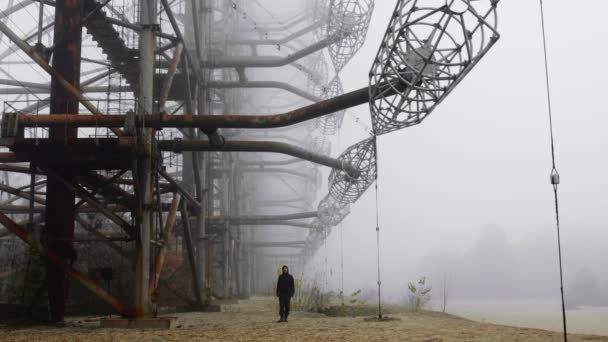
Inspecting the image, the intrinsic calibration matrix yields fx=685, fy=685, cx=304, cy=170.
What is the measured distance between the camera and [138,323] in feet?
46.2

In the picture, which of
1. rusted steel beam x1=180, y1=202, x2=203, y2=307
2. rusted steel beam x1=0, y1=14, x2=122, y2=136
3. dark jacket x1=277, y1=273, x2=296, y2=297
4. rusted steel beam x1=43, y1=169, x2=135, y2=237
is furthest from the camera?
rusted steel beam x1=180, y1=202, x2=203, y2=307

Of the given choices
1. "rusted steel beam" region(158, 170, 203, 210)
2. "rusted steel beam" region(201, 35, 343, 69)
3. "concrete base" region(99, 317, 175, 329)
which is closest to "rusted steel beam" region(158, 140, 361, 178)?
"rusted steel beam" region(158, 170, 203, 210)

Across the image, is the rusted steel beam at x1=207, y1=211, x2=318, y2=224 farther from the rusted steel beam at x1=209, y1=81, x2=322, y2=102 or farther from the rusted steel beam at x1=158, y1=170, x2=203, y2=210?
the rusted steel beam at x1=158, y1=170, x2=203, y2=210

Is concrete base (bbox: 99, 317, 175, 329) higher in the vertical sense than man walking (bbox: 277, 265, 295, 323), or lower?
lower

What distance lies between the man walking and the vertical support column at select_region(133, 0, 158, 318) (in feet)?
10.4

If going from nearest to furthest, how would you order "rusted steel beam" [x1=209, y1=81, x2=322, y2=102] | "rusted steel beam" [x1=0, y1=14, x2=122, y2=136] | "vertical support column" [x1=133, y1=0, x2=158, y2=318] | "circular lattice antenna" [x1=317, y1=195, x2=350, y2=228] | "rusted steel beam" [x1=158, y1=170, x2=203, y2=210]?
"vertical support column" [x1=133, y1=0, x2=158, y2=318] → "rusted steel beam" [x1=0, y1=14, x2=122, y2=136] → "rusted steel beam" [x1=158, y1=170, x2=203, y2=210] → "rusted steel beam" [x1=209, y1=81, x2=322, y2=102] → "circular lattice antenna" [x1=317, y1=195, x2=350, y2=228]

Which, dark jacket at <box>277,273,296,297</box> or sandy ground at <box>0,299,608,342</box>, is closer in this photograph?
sandy ground at <box>0,299,608,342</box>

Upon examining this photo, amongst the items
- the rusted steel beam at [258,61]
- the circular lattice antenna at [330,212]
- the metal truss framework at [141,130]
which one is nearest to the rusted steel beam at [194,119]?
the metal truss framework at [141,130]

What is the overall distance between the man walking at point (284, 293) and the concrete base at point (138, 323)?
3.04 meters

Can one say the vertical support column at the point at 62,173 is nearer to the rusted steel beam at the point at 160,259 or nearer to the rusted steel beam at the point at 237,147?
the rusted steel beam at the point at 160,259

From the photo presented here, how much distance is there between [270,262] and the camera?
3600 inches

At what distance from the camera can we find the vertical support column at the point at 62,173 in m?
15.7

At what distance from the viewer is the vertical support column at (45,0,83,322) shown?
15656 millimetres

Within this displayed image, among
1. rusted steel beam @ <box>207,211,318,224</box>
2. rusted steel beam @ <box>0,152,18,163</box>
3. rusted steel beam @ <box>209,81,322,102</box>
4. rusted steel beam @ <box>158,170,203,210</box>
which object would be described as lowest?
rusted steel beam @ <box>158,170,203,210</box>
